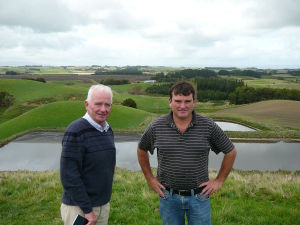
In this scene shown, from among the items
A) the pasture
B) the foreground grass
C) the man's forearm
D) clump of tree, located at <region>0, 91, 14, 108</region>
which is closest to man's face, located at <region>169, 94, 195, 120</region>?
the man's forearm

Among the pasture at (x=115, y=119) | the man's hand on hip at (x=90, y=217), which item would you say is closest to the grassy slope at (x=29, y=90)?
the pasture at (x=115, y=119)

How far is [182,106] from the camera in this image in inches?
104

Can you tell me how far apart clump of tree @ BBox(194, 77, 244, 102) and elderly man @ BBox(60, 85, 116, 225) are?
6999cm

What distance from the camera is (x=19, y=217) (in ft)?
Result: 13.8

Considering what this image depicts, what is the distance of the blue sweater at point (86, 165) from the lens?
232 cm

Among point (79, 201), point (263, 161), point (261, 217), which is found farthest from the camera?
point (263, 161)

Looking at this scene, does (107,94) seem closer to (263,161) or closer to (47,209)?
(47,209)

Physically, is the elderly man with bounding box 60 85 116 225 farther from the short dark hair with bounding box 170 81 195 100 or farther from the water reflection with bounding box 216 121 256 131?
the water reflection with bounding box 216 121 256 131

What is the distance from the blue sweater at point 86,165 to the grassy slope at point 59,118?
21.6 m

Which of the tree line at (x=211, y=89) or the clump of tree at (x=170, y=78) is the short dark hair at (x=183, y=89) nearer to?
the tree line at (x=211, y=89)

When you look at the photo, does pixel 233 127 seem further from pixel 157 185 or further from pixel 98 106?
pixel 98 106

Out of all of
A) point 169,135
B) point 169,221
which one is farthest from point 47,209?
point 169,135

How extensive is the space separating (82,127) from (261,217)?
3.47m

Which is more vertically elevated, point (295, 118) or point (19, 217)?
point (19, 217)
